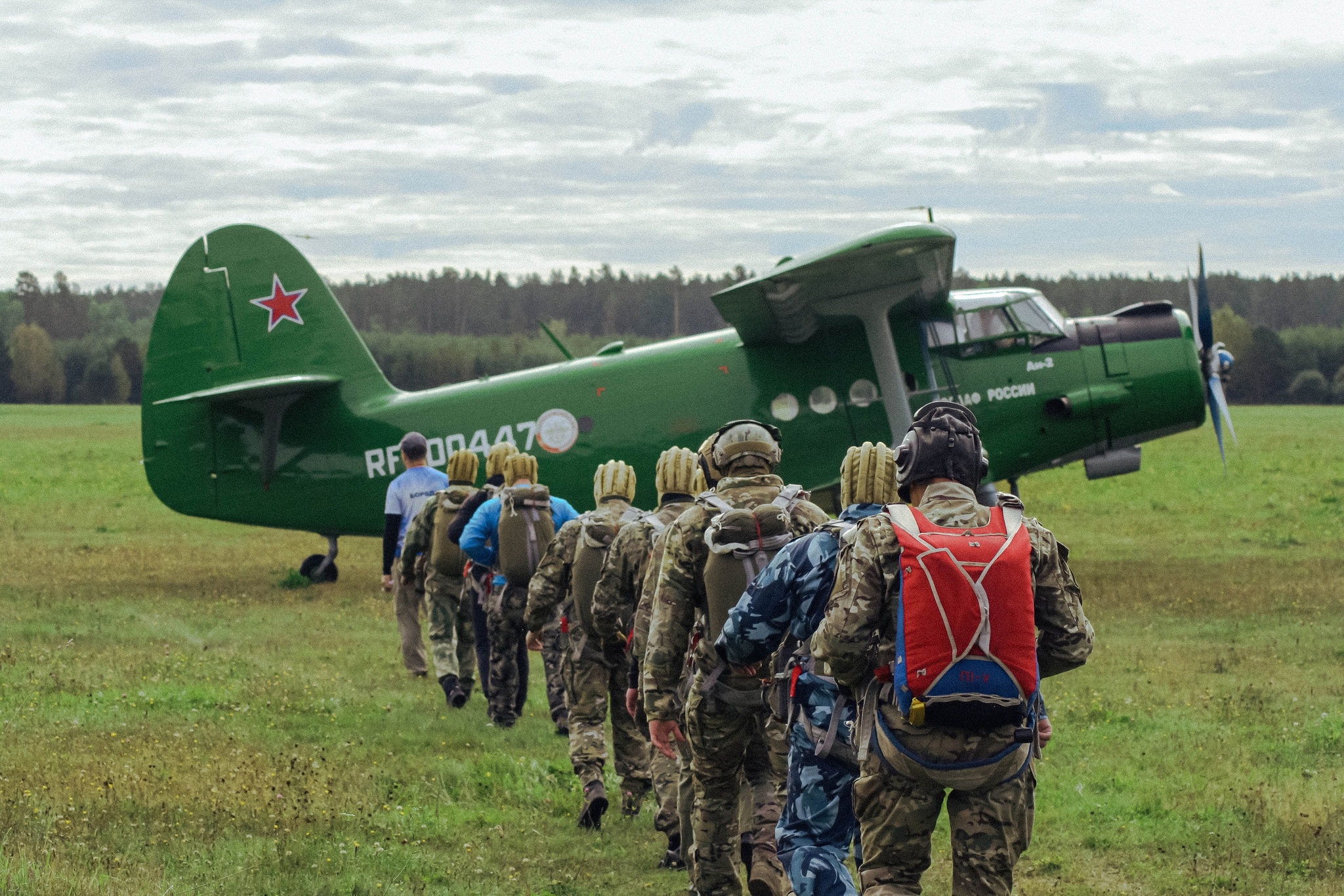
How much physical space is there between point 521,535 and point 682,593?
344cm

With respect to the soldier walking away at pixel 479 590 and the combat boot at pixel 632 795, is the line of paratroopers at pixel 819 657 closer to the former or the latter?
the combat boot at pixel 632 795

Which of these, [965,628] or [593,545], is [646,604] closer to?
[593,545]

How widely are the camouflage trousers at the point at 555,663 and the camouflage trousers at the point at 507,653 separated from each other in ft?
0.71

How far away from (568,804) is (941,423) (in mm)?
4324

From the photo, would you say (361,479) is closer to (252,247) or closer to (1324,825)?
(252,247)

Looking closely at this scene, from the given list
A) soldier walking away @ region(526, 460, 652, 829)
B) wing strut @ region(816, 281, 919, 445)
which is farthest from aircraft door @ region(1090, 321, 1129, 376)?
soldier walking away @ region(526, 460, 652, 829)

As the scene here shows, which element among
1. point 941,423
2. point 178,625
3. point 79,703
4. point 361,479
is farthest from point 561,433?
point 941,423

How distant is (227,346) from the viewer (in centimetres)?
1638

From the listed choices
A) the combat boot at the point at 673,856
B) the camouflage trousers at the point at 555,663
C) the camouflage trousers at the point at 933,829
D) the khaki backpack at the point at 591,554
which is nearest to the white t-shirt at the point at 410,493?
the camouflage trousers at the point at 555,663

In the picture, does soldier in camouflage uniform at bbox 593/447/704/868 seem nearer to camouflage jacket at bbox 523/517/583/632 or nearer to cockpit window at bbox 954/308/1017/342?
camouflage jacket at bbox 523/517/583/632

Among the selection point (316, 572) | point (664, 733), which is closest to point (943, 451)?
point (664, 733)

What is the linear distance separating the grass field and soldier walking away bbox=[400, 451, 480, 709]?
305 millimetres

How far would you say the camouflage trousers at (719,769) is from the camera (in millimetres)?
5477

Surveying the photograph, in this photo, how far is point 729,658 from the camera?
15.7 feet
